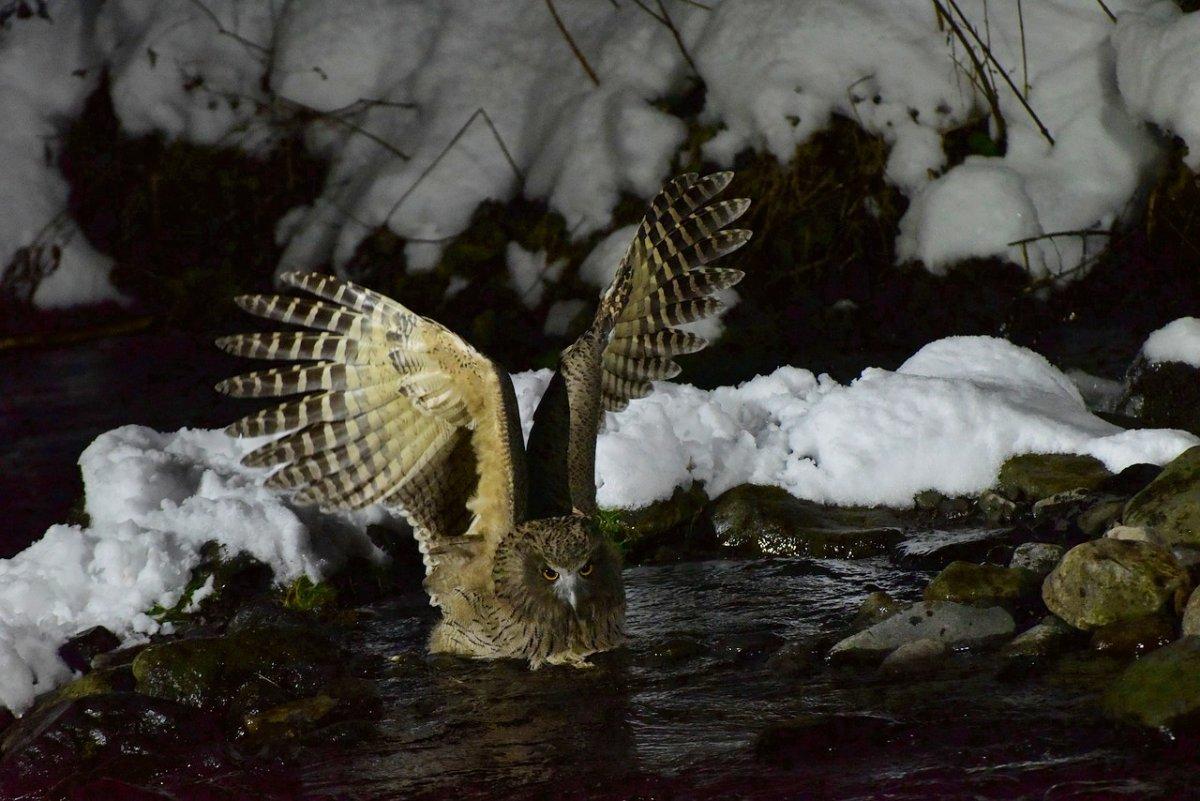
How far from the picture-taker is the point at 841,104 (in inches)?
398

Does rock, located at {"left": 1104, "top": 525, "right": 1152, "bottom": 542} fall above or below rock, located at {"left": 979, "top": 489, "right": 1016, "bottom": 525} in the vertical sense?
below

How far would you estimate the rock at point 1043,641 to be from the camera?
475 cm

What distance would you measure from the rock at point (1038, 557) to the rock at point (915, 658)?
0.73 metres

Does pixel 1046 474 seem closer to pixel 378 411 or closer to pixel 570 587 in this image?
pixel 570 587

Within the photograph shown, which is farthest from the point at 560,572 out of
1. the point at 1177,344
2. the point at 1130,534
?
the point at 1177,344

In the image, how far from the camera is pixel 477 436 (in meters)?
5.11

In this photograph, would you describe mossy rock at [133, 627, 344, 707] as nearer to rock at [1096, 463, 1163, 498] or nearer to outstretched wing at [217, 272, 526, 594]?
outstretched wing at [217, 272, 526, 594]

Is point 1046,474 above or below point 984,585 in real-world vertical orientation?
above

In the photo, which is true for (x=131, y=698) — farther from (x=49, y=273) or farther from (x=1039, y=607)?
(x=49, y=273)

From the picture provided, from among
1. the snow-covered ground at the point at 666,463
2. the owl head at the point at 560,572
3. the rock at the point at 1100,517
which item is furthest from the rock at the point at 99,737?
the rock at the point at 1100,517

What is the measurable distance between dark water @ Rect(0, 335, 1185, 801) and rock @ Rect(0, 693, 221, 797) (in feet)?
1.25

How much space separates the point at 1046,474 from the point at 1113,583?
1481 millimetres

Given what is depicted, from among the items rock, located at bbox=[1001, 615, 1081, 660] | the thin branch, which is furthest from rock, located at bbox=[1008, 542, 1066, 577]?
the thin branch

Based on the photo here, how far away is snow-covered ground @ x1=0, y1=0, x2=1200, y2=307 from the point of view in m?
9.45
